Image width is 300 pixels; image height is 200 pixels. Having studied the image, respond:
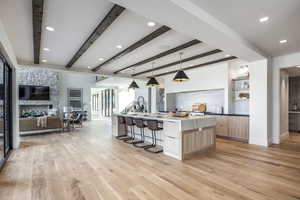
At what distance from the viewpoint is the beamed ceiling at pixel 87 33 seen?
8.16 ft

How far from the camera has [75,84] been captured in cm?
1118

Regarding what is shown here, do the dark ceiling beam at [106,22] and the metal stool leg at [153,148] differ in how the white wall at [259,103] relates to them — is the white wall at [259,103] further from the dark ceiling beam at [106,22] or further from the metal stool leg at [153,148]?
the dark ceiling beam at [106,22]

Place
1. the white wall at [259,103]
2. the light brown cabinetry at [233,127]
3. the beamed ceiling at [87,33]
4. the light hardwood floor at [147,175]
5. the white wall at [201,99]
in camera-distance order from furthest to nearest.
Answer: the white wall at [201,99] < the light brown cabinetry at [233,127] < the white wall at [259,103] < the beamed ceiling at [87,33] < the light hardwood floor at [147,175]

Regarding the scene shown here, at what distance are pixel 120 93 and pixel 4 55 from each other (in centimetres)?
1100

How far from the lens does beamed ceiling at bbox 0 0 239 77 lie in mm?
Result: 2486

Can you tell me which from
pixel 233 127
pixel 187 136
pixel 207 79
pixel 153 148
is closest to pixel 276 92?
pixel 233 127

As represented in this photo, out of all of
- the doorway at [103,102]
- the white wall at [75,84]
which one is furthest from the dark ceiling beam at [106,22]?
the doorway at [103,102]

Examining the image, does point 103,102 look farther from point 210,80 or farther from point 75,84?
point 210,80

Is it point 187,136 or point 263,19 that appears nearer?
point 263,19

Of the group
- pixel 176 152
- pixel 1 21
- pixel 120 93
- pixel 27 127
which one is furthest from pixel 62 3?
pixel 120 93

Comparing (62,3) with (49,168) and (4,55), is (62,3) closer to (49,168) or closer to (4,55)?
(4,55)

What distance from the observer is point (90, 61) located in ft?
18.4

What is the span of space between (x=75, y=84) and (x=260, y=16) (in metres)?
11.2

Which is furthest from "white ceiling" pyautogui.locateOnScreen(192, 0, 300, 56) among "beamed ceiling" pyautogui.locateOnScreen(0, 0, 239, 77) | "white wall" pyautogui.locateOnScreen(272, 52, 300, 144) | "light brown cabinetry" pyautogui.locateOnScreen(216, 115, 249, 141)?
"light brown cabinetry" pyautogui.locateOnScreen(216, 115, 249, 141)
